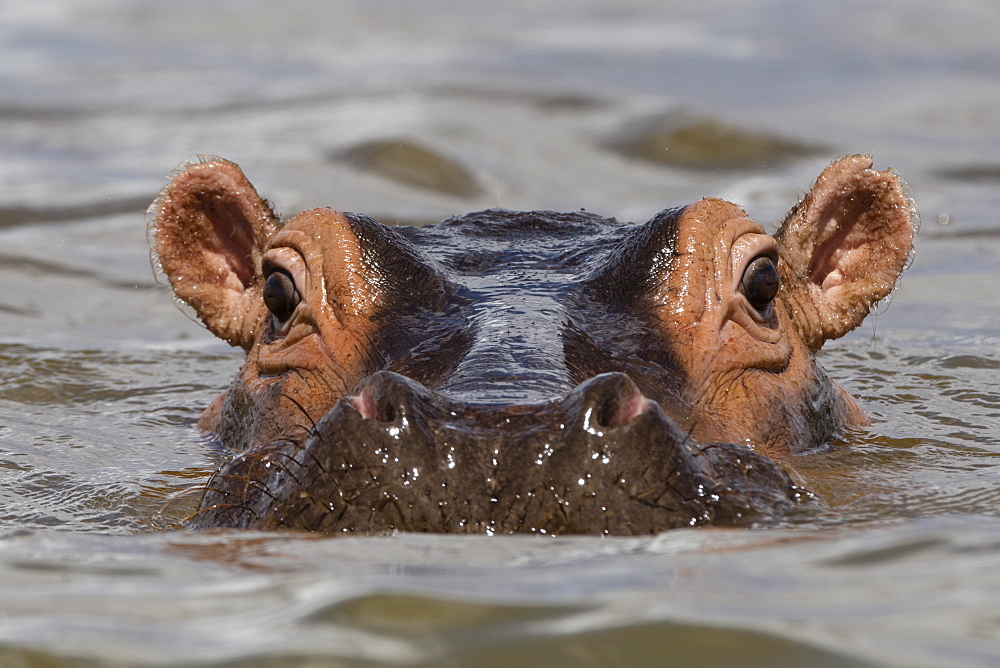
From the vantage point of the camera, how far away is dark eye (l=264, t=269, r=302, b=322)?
557 centimetres

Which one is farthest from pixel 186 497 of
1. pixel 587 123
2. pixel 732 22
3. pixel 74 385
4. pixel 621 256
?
pixel 732 22

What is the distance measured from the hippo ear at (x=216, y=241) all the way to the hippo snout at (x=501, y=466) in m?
2.75

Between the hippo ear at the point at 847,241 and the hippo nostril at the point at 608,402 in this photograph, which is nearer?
the hippo nostril at the point at 608,402

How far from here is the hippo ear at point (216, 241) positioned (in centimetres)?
647

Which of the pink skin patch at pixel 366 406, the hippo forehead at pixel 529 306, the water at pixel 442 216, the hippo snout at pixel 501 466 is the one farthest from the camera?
the hippo forehead at pixel 529 306

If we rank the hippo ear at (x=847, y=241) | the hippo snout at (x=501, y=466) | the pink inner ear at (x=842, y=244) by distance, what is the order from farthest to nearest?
1. the pink inner ear at (x=842, y=244)
2. the hippo ear at (x=847, y=241)
3. the hippo snout at (x=501, y=466)

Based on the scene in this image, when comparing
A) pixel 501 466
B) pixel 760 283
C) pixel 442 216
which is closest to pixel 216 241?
pixel 760 283

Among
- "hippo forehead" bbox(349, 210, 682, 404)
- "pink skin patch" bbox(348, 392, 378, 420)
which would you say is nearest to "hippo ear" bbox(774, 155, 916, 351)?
"hippo forehead" bbox(349, 210, 682, 404)

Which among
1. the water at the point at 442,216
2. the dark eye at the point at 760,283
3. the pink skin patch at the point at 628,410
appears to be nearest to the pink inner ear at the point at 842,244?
the water at the point at 442,216

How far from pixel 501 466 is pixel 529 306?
1287 millimetres

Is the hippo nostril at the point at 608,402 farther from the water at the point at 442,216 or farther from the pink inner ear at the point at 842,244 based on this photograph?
the pink inner ear at the point at 842,244

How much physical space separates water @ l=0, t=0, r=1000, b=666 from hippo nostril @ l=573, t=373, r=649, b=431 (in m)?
0.31

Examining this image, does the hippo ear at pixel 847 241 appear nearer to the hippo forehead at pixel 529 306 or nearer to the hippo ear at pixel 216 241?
the hippo forehead at pixel 529 306

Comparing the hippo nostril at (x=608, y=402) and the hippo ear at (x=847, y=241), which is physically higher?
the hippo ear at (x=847, y=241)
